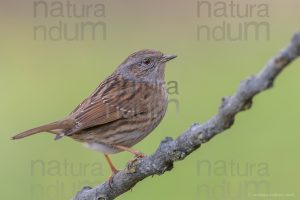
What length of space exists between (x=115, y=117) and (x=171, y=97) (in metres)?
3.29

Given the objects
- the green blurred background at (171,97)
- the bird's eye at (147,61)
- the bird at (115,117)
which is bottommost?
the green blurred background at (171,97)

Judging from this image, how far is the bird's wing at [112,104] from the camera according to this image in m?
5.75

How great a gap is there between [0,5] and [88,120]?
10172 mm

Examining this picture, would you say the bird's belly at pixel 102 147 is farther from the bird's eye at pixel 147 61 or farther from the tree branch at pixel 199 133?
the bird's eye at pixel 147 61

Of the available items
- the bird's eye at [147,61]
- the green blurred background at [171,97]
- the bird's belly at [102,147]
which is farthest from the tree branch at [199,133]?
the green blurred background at [171,97]

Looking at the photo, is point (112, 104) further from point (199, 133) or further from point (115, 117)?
point (199, 133)

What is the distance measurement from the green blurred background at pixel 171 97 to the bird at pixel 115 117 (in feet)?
6.36

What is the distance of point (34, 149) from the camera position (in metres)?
9.76

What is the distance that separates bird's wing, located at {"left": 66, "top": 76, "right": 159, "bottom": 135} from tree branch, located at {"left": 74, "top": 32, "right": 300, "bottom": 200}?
3.27 ft

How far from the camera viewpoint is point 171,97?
9039 mm

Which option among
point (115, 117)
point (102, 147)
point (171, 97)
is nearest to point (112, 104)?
point (115, 117)

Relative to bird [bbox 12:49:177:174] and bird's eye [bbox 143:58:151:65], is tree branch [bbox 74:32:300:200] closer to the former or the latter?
bird [bbox 12:49:177:174]

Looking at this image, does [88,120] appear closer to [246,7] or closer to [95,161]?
[95,161]

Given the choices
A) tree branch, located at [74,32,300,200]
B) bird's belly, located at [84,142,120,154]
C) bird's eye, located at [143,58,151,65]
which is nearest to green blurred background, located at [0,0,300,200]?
bird's eye, located at [143,58,151,65]
